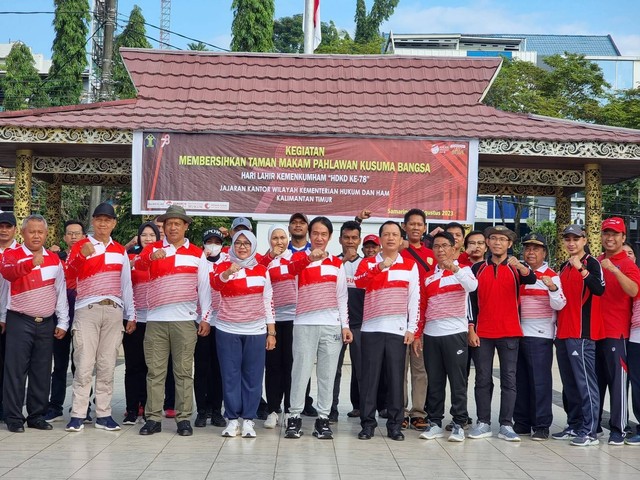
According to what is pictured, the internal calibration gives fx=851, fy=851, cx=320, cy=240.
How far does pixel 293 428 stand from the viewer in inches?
278

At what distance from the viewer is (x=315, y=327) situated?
717 centimetres

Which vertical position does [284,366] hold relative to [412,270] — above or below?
below

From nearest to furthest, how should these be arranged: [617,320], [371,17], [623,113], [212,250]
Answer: [617,320]
[212,250]
[623,113]
[371,17]

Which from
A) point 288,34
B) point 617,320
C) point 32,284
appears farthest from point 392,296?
point 288,34

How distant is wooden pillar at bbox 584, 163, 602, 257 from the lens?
1138 cm

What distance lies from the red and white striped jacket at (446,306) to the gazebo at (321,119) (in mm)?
3756

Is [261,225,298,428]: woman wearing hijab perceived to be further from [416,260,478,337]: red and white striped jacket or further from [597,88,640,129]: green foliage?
[597,88,640,129]: green foliage

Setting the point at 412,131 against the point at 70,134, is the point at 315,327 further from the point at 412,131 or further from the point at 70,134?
the point at 70,134

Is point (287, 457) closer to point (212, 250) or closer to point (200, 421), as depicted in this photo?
point (200, 421)

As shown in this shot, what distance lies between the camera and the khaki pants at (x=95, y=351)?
23.5 ft

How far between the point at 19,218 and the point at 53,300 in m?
4.48

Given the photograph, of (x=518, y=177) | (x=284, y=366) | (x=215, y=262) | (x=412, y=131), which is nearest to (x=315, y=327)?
(x=284, y=366)

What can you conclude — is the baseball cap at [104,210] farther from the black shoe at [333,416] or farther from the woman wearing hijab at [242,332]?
the black shoe at [333,416]

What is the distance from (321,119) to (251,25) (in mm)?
21663
